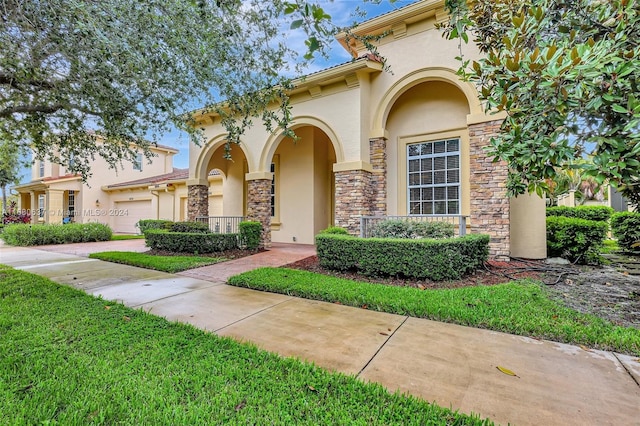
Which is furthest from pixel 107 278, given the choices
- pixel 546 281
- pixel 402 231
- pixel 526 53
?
pixel 546 281

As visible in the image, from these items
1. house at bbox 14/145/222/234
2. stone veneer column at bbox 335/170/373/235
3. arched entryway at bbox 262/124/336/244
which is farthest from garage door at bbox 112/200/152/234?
stone veneer column at bbox 335/170/373/235

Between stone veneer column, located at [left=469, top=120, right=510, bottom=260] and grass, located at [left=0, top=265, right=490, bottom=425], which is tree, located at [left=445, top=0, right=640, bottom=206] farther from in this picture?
stone veneer column, located at [left=469, top=120, right=510, bottom=260]

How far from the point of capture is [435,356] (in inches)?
121

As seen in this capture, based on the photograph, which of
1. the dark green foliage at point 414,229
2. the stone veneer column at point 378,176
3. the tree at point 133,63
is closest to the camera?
the tree at point 133,63

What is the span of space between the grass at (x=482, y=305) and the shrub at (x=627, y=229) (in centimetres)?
847

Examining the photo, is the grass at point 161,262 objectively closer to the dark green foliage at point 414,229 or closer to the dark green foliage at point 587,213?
the dark green foliage at point 414,229

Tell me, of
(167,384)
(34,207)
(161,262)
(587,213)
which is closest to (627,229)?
(587,213)

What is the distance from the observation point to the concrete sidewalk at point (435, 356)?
2338 mm

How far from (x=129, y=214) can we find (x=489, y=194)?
24.0 metres

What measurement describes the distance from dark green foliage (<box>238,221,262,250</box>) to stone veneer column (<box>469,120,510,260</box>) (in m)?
7.05

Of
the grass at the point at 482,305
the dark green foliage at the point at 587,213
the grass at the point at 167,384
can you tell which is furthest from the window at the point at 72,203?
the dark green foliage at the point at 587,213

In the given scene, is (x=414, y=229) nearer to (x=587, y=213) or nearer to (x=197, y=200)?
(x=197, y=200)

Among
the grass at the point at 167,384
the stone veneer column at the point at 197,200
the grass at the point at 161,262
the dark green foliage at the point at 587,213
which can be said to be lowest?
the grass at the point at 167,384

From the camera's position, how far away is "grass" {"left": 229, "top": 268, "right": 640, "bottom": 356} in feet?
11.6
